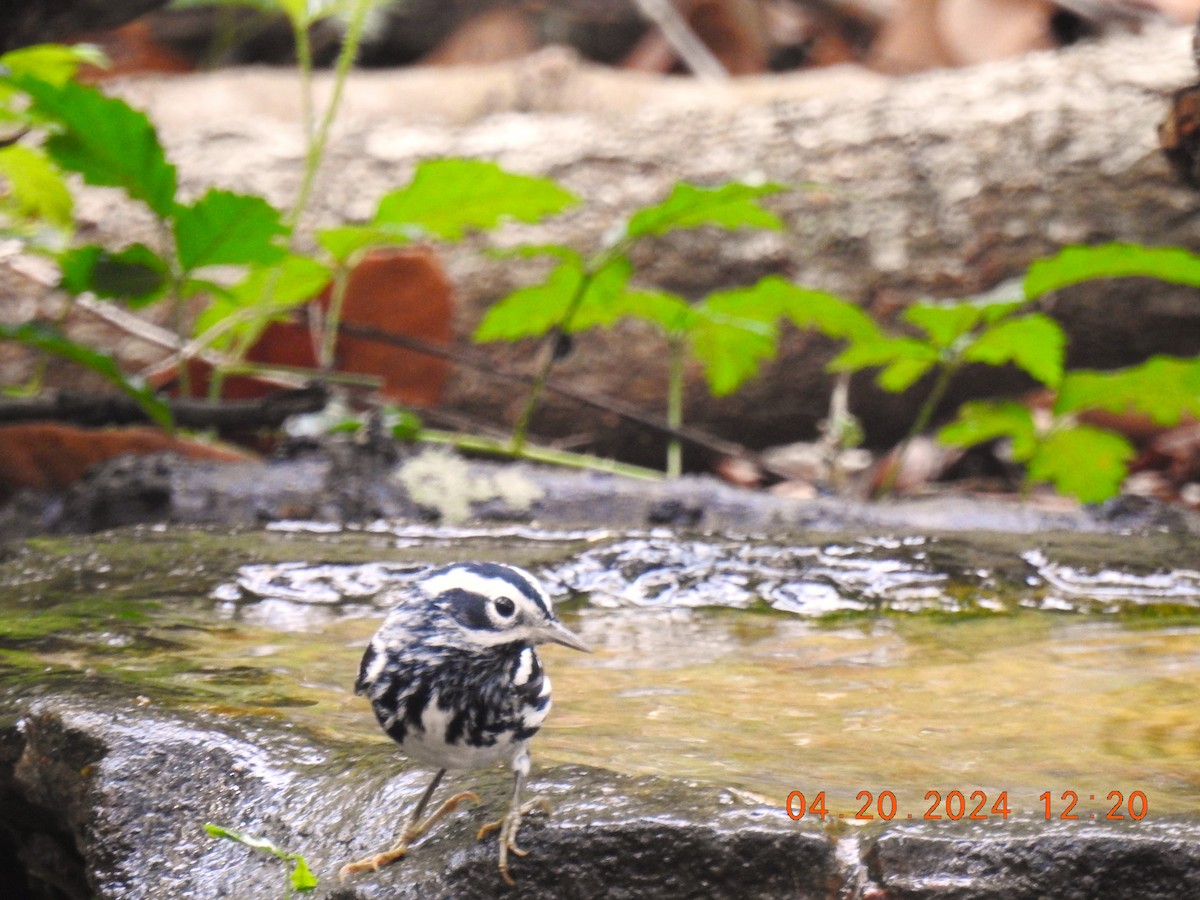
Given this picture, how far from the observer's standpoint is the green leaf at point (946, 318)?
127 inches

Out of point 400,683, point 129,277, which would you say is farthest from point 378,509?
point 400,683

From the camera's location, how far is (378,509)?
312 cm

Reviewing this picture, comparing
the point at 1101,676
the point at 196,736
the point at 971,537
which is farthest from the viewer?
the point at 971,537

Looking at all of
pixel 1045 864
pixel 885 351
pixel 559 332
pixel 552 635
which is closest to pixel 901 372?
pixel 885 351

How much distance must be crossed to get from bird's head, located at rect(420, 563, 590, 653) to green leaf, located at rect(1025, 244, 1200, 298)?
210 cm

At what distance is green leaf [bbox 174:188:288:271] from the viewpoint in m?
2.94

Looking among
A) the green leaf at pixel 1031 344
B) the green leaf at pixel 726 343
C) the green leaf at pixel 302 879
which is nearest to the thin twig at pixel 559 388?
the green leaf at pixel 726 343

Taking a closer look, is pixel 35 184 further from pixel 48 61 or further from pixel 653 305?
pixel 653 305

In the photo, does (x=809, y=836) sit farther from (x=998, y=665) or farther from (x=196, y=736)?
(x=998, y=665)

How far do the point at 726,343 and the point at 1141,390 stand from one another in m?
1.07

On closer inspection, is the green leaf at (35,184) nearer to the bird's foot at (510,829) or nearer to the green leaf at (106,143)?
the green leaf at (106,143)

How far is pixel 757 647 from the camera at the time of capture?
210 centimetres

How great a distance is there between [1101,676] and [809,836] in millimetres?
882

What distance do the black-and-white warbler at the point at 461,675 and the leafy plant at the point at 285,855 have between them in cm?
4
